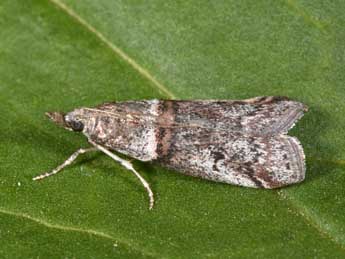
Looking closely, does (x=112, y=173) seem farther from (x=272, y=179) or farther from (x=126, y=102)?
(x=272, y=179)

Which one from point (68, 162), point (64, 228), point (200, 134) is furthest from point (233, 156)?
point (64, 228)

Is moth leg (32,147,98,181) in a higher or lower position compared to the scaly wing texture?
lower

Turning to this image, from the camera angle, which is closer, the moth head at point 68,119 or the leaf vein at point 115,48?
the moth head at point 68,119

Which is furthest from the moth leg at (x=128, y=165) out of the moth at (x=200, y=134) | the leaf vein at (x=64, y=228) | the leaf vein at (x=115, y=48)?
the leaf vein at (x=115, y=48)

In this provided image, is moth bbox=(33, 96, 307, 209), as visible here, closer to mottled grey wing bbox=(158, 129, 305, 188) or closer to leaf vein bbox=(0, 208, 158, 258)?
mottled grey wing bbox=(158, 129, 305, 188)

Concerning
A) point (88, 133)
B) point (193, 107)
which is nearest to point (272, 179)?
point (193, 107)

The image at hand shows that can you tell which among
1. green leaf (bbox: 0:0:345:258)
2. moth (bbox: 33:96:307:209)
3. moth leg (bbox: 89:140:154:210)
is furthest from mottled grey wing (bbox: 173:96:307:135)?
moth leg (bbox: 89:140:154:210)

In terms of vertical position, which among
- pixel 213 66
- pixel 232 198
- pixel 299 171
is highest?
pixel 213 66

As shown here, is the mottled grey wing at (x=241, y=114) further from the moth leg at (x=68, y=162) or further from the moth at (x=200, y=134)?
the moth leg at (x=68, y=162)

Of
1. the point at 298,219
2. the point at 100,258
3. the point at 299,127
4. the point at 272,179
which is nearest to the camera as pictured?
the point at 100,258
